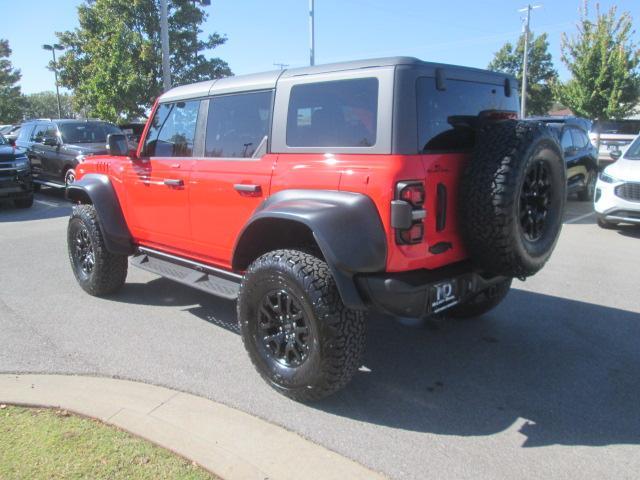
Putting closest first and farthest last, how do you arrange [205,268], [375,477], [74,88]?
1. [375,477]
2. [205,268]
3. [74,88]

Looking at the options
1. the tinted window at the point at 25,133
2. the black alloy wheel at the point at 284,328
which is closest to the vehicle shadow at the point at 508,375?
the black alloy wheel at the point at 284,328

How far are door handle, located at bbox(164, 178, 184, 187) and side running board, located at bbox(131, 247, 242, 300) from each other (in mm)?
642

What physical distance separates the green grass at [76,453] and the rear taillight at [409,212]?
1.56 meters

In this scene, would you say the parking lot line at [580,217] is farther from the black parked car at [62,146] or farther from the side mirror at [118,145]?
the black parked car at [62,146]

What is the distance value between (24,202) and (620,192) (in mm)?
11585

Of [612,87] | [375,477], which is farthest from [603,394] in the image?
[612,87]

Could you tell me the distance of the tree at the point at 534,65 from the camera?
5150 centimetres

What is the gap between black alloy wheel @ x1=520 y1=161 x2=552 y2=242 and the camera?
3154 mm

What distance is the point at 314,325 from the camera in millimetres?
2992

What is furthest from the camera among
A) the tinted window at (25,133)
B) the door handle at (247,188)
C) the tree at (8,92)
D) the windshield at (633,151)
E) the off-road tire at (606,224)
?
the tree at (8,92)

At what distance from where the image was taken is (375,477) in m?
2.53

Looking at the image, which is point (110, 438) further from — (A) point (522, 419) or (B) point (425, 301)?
(A) point (522, 419)

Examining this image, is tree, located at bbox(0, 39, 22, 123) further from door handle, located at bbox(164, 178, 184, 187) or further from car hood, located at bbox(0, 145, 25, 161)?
door handle, located at bbox(164, 178, 184, 187)

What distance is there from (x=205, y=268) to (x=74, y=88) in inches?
1080
